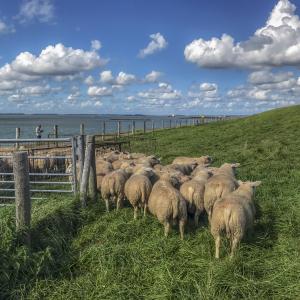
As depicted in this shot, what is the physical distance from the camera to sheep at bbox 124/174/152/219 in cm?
856

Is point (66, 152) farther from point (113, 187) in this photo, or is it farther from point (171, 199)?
point (171, 199)

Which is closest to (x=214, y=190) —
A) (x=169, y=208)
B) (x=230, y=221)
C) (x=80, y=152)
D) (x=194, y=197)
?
(x=194, y=197)

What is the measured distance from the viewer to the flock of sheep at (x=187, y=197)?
265 inches

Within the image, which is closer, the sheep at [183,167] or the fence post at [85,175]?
the fence post at [85,175]

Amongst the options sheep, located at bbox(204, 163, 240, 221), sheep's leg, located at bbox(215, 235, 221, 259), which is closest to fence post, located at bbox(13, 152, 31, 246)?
sheep's leg, located at bbox(215, 235, 221, 259)

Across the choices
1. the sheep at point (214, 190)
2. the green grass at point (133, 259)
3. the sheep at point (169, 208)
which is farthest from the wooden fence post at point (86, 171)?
the sheep at point (214, 190)

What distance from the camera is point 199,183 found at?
8.65 metres

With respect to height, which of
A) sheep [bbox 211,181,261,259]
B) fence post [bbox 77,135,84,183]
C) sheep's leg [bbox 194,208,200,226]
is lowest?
sheep's leg [bbox 194,208,200,226]

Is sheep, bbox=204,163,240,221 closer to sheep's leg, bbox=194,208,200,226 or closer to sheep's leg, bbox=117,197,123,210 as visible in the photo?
sheep's leg, bbox=194,208,200,226

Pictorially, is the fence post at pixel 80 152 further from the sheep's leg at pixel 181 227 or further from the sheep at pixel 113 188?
the sheep's leg at pixel 181 227

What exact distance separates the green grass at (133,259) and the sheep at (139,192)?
0.31 m

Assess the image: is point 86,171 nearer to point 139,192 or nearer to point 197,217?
point 139,192

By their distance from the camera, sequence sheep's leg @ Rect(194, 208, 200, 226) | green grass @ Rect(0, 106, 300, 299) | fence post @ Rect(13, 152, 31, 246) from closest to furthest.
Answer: green grass @ Rect(0, 106, 300, 299), fence post @ Rect(13, 152, 31, 246), sheep's leg @ Rect(194, 208, 200, 226)

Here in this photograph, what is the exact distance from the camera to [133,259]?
21.5ft
